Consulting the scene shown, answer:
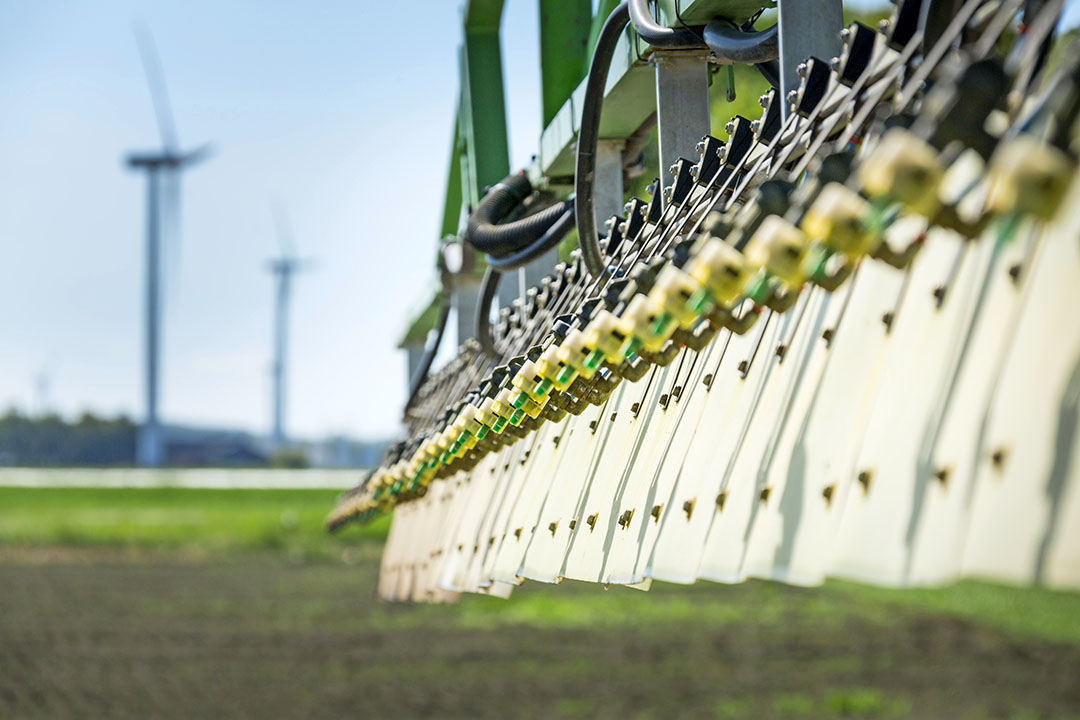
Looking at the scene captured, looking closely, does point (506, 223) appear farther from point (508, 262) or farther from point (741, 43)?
point (741, 43)

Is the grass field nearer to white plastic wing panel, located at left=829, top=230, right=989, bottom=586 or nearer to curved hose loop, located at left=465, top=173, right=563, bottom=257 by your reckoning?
curved hose loop, located at left=465, top=173, right=563, bottom=257

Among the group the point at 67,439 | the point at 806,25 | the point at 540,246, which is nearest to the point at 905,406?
the point at 806,25

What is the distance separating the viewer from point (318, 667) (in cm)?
2106

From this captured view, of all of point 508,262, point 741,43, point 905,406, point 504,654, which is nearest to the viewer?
point 905,406

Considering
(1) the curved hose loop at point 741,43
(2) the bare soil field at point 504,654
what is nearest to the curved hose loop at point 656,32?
(1) the curved hose loop at point 741,43

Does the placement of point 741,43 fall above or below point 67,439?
below

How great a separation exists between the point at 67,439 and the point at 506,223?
8985 cm

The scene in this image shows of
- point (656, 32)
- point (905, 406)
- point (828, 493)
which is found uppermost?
point (656, 32)

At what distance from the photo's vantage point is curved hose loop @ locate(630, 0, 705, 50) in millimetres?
3199

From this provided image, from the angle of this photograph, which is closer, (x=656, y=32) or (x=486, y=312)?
(x=656, y=32)

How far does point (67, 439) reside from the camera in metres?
88.6

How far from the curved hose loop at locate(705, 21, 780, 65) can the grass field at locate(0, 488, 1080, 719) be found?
15.8 m

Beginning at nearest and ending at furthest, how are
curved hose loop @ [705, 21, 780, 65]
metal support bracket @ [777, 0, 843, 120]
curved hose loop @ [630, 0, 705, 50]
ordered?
metal support bracket @ [777, 0, 843, 120] → curved hose loop @ [705, 21, 780, 65] → curved hose loop @ [630, 0, 705, 50]

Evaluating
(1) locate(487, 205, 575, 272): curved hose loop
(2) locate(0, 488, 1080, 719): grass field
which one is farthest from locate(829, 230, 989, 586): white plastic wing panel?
(2) locate(0, 488, 1080, 719): grass field
